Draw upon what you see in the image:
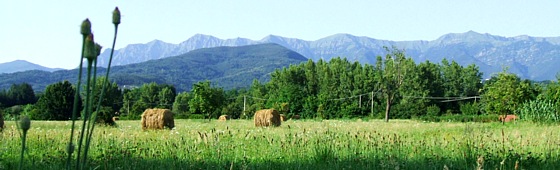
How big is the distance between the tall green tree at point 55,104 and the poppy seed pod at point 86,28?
5341cm

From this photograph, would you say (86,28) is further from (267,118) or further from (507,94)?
(507,94)

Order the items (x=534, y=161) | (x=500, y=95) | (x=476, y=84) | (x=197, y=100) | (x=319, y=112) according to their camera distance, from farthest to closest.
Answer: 1. (x=476, y=84)
2. (x=319, y=112)
3. (x=197, y=100)
4. (x=500, y=95)
5. (x=534, y=161)

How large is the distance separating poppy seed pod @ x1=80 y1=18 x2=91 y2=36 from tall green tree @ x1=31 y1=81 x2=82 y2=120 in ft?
175

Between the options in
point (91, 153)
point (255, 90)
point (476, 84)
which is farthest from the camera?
point (255, 90)

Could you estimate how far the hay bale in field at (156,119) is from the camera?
18.9 m

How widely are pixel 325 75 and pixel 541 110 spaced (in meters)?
45.4

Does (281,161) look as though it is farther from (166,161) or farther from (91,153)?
(91,153)

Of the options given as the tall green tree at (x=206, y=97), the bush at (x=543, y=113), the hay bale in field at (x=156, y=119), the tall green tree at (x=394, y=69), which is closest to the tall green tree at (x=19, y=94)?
the tall green tree at (x=206, y=97)

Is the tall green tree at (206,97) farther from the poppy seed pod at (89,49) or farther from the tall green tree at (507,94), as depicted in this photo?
the poppy seed pod at (89,49)

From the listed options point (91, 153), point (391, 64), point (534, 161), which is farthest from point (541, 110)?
point (91, 153)

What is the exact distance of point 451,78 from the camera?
6731 cm

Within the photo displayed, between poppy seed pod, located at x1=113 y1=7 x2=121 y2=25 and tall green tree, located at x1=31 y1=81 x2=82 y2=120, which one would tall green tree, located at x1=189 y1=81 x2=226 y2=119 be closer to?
tall green tree, located at x1=31 y1=81 x2=82 y2=120

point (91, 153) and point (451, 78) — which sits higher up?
point (451, 78)

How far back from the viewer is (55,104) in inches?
2055
